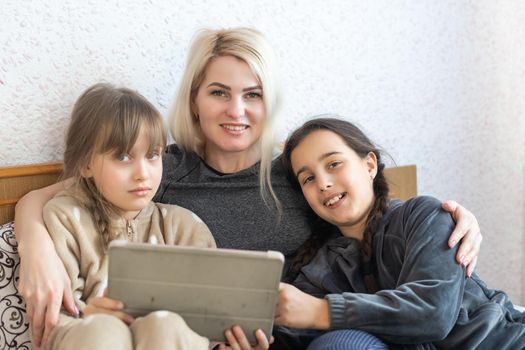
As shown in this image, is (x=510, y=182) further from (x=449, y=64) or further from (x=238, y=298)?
(x=238, y=298)

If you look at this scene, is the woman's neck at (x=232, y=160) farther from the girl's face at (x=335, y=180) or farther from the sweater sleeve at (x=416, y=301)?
the sweater sleeve at (x=416, y=301)

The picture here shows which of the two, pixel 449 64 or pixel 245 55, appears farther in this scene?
pixel 449 64

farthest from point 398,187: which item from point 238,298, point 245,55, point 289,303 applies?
point 238,298

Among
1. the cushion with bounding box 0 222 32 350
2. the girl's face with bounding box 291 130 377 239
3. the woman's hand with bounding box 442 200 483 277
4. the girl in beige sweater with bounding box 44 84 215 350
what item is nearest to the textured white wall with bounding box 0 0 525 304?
the girl in beige sweater with bounding box 44 84 215 350

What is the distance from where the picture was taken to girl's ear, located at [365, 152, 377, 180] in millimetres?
1620

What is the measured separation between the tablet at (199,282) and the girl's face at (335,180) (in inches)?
17.9

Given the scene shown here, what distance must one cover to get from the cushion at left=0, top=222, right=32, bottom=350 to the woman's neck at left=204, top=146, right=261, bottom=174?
595 mm

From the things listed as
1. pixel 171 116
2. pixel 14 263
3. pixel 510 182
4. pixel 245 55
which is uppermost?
pixel 245 55

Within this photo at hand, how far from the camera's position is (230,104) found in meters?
1.64

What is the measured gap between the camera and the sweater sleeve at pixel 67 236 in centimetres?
133

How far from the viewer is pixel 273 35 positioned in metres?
1.94

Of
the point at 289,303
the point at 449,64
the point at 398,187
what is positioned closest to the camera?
the point at 289,303

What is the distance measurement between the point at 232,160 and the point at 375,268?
1.66ft

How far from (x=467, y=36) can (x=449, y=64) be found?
0.45ft
